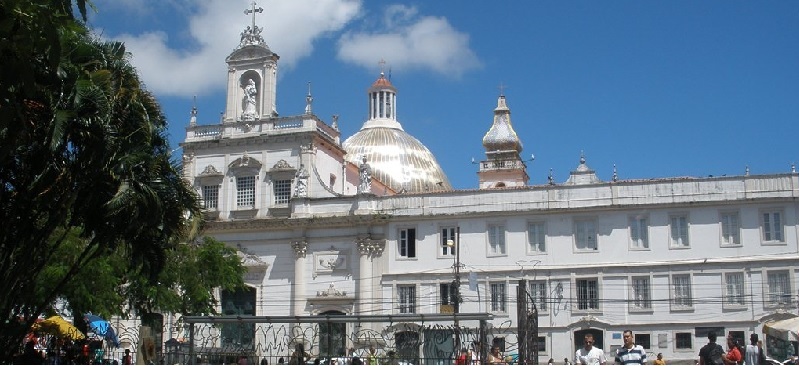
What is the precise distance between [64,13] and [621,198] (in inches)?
1546

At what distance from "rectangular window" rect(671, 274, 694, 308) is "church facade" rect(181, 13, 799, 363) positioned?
5 centimetres

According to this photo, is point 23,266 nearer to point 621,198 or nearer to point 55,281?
point 55,281

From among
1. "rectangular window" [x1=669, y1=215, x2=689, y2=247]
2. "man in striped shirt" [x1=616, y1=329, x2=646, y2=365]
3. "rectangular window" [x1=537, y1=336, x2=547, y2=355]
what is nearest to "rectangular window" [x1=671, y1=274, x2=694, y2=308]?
"rectangular window" [x1=669, y1=215, x2=689, y2=247]

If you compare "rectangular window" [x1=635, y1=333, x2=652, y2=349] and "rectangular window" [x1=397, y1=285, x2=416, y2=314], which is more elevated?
"rectangular window" [x1=397, y1=285, x2=416, y2=314]

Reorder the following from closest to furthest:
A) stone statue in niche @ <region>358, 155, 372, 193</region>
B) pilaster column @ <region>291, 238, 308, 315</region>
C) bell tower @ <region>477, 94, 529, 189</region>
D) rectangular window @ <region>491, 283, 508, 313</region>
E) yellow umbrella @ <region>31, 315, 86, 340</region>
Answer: yellow umbrella @ <region>31, 315, 86, 340</region>, rectangular window @ <region>491, 283, 508, 313</region>, pilaster column @ <region>291, 238, 308, 315</region>, stone statue in niche @ <region>358, 155, 372, 193</region>, bell tower @ <region>477, 94, 529, 189</region>

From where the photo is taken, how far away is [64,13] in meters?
11.6

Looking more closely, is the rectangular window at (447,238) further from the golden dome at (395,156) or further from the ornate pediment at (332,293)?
the golden dome at (395,156)

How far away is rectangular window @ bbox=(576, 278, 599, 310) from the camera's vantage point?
Result: 4762 centimetres

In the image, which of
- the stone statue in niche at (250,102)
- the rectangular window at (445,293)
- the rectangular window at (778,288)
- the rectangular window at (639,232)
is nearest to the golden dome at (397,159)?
the stone statue in niche at (250,102)

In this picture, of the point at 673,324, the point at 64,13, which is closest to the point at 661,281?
the point at 673,324

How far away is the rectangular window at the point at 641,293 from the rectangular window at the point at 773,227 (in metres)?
5.60

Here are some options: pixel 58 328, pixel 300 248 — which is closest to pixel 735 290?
pixel 300 248

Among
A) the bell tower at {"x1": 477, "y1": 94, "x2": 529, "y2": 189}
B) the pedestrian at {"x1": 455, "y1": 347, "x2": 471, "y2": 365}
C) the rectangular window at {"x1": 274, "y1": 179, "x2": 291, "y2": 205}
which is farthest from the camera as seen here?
the bell tower at {"x1": 477, "y1": 94, "x2": 529, "y2": 189}

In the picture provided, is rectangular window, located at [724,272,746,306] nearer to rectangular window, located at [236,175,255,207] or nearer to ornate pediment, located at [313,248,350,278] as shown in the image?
ornate pediment, located at [313,248,350,278]
